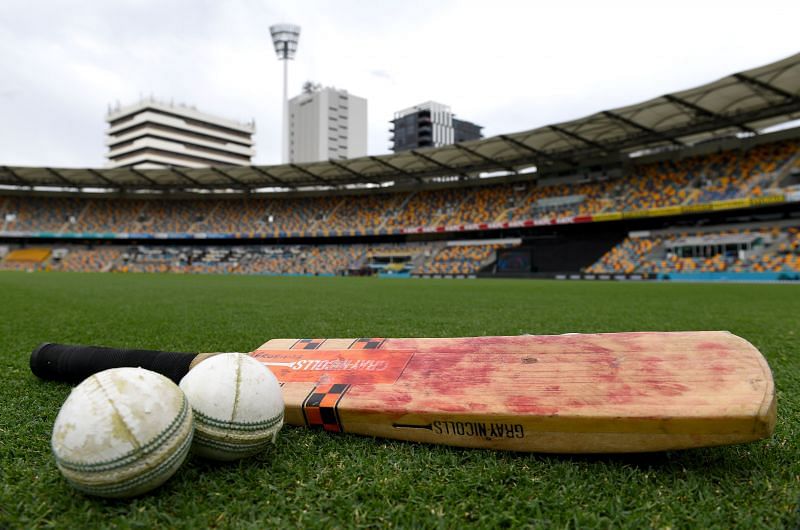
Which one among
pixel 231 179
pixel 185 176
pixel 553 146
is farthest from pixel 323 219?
pixel 553 146

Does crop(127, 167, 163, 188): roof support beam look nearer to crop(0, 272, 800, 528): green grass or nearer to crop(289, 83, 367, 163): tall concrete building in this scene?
crop(0, 272, 800, 528): green grass

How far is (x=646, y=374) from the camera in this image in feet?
6.34

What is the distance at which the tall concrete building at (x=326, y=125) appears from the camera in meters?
93.6

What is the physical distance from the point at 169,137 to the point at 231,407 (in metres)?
85.6

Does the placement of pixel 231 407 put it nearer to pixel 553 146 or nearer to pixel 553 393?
pixel 553 393

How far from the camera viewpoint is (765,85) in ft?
58.0

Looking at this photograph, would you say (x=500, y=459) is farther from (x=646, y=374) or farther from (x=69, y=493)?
(x=69, y=493)

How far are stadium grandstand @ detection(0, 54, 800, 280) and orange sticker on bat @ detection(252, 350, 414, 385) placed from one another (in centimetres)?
2094

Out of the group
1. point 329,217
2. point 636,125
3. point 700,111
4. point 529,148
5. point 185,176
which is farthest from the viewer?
point 329,217

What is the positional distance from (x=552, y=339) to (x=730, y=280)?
24127 mm

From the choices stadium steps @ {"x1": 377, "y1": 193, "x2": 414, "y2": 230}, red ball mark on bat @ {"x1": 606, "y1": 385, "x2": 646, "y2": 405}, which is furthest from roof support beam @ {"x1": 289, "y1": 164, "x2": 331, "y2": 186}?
red ball mark on bat @ {"x1": 606, "y1": 385, "x2": 646, "y2": 405}

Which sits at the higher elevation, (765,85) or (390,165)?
(765,85)

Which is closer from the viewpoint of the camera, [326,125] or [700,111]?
[700,111]

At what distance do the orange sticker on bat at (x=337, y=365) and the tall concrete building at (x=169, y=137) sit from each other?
3260 inches
